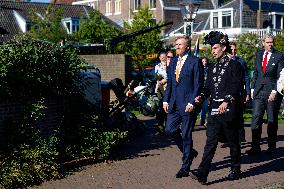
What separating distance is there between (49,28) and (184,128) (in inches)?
1320

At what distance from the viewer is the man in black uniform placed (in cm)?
761

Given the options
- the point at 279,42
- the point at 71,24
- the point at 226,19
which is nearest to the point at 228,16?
the point at 226,19

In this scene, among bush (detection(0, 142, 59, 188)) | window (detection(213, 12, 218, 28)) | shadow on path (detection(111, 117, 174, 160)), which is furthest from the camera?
window (detection(213, 12, 218, 28))

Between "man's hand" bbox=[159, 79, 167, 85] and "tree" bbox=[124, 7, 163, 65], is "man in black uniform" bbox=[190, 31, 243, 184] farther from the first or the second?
"tree" bbox=[124, 7, 163, 65]

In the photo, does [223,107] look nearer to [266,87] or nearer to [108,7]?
[266,87]

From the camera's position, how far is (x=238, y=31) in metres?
54.5

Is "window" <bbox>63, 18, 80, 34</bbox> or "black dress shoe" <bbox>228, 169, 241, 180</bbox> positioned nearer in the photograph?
"black dress shoe" <bbox>228, 169, 241, 180</bbox>

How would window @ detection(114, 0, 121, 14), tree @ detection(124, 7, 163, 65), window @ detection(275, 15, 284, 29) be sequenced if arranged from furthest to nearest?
window @ detection(114, 0, 121, 14) → window @ detection(275, 15, 284, 29) → tree @ detection(124, 7, 163, 65)

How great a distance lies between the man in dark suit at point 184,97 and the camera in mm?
7941

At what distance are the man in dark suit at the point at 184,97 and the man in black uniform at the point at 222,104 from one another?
187 millimetres

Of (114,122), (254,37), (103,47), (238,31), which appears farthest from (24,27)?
(114,122)

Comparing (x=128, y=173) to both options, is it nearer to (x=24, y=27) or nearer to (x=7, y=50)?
(x=7, y=50)

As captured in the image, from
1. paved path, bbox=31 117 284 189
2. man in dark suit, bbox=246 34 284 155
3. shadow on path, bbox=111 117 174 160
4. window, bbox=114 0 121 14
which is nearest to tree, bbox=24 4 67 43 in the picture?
window, bbox=114 0 121 14

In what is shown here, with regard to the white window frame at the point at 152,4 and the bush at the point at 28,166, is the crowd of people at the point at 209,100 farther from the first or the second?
the white window frame at the point at 152,4
